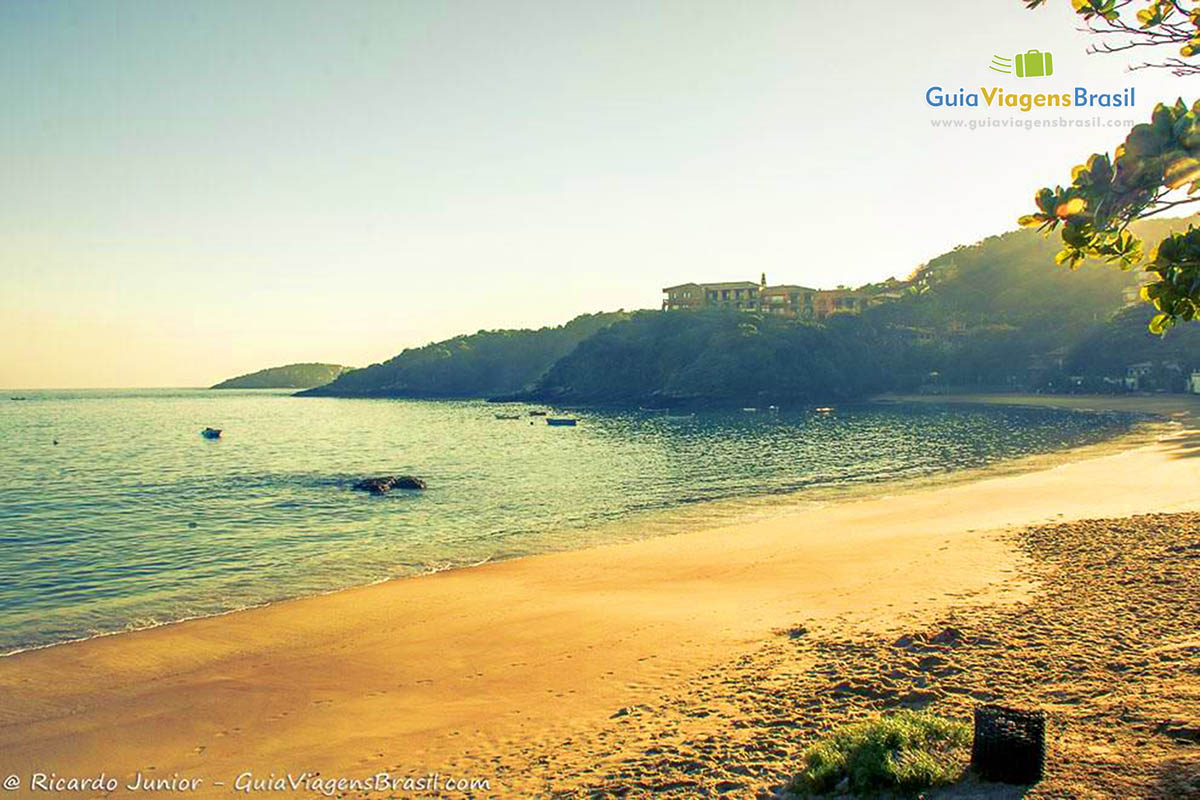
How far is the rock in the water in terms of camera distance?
128 feet

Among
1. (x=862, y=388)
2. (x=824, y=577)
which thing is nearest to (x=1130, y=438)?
(x=824, y=577)

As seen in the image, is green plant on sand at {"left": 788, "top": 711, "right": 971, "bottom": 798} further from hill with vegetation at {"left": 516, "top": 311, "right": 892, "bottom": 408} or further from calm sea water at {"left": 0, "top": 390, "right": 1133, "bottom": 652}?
hill with vegetation at {"left": 516, "top": 311, "right": 892, "bottom": 408}

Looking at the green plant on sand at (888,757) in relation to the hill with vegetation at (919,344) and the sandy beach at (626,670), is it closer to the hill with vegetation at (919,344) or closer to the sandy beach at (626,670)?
the sandy beach at (626,670)

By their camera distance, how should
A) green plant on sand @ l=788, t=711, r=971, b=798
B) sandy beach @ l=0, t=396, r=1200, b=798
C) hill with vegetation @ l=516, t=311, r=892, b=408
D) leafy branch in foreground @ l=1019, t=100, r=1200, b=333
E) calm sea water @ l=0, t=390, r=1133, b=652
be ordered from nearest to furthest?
leafy branch in foreground @ l=1019, t=100, r=1200, b=333
green plant on sand @ l=788, t=711, r=971, b=798
sandy beach @ l=0, t=396, r=1200, b=798
calm sea water @ l=0, t=390, r=1133, b=652
hill with vegetation @ l=516, t=311, r=892, b=408

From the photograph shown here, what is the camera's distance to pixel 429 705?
11969 mm

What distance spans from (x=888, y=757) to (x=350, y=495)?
3523cm

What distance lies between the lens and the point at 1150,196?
4875 mm

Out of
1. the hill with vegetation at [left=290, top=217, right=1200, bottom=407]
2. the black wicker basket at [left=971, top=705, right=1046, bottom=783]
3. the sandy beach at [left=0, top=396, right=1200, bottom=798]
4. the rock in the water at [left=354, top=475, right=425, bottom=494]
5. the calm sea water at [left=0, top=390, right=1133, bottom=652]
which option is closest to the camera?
the black wicker basket at [left=971, top=705, right=1046, bottom=783]

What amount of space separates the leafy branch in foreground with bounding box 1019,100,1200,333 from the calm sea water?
1994 centimetres

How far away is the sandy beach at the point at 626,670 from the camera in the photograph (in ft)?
29.4

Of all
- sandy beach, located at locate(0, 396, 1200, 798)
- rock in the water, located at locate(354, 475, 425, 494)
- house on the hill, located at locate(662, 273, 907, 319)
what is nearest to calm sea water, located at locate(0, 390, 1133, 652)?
rock in the water, located at locate(354, 475, 425, 494)

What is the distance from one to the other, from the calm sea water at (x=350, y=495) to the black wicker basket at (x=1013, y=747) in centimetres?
1802

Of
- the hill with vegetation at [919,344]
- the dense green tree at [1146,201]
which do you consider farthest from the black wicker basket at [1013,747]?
the hill with vegetation at [919,344]

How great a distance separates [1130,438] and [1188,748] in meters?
58.5
